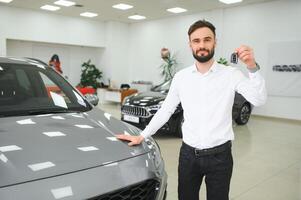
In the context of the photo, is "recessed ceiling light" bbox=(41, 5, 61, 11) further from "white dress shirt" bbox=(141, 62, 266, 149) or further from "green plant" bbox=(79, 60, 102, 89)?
"white dress shirt" bbox=(141, 62, 266, 149)

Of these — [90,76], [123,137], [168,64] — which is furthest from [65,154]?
[90,76]

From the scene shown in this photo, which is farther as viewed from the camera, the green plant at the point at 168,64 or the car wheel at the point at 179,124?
the green plant at the point at 168,64

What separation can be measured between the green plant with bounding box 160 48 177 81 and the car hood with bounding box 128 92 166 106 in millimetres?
4994

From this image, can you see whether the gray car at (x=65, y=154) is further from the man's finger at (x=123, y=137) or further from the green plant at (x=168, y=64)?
the green plant at (x=168, y=64)

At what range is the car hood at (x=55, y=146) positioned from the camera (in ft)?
3.94

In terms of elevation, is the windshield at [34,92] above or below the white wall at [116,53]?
below

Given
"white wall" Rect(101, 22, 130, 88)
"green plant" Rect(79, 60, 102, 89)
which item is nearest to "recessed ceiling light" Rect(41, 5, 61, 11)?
"white wall" Rect(101, 22, 130, 88)

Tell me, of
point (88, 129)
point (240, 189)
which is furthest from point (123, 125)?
point (240, 189)

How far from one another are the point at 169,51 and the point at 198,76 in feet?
30.4

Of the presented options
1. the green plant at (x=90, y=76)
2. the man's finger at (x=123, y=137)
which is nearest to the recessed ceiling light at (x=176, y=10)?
the green plant at (x=90, y=76)

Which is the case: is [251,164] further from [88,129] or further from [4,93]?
[4,93]

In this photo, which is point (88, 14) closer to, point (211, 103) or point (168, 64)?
point (168, 64)

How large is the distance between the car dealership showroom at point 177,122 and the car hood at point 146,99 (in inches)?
0.8

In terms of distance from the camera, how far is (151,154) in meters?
1.65
